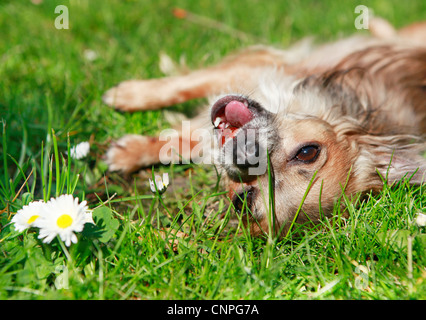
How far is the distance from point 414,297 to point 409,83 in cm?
181

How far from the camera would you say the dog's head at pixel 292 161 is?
231cm

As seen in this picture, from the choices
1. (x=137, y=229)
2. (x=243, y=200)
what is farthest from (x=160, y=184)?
(x=243, y=200)

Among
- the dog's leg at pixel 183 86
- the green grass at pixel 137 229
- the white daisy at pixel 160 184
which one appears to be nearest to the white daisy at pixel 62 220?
the green grass at pixel 137 229

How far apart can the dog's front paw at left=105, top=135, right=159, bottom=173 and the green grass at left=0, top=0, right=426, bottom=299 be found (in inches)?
3.0

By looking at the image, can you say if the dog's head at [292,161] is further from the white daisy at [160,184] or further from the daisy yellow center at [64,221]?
the daisy yellow center at [64,221]

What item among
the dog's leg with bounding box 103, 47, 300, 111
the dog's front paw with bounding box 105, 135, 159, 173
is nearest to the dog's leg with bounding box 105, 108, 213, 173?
the dog's front paw with bounding box 105, 135, 159, 173

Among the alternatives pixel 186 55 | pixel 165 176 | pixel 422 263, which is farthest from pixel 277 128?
pixel 186 55

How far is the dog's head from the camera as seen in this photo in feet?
7.57

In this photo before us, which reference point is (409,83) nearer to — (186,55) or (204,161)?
(204,161)

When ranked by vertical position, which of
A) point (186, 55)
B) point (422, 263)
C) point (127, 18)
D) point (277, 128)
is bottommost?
point (422, 263)

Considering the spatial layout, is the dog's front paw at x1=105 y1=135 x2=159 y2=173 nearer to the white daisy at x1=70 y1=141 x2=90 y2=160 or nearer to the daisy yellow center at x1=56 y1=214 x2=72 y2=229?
the white daisy at x1=70 y1=141 x2=90 y2=160

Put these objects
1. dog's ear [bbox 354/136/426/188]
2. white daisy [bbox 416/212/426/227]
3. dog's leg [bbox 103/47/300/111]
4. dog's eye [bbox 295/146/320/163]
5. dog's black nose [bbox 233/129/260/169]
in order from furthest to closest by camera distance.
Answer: dog's leg [bbox 103/47/300/111]
dog's ear [bbox 354/136/426/188]
dog's eye [bbox 295/146/320/163]
dog's black nose [bbox 233/129/260/169]
white daisy [bbox 416/212/426/227]

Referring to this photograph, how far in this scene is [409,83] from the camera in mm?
3115

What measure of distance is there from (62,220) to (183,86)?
1814 millimetres
